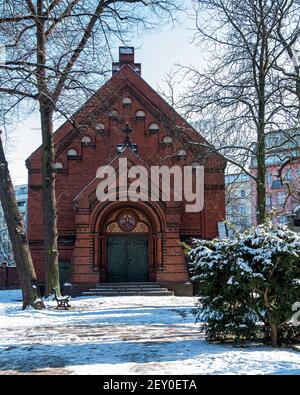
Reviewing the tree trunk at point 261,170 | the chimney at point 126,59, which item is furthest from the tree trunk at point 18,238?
the chimney at point 126,59

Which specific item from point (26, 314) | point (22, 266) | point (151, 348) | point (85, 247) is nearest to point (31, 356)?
point (151, 348)

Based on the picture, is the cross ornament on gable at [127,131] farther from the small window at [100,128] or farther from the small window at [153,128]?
the small window at [153,128]

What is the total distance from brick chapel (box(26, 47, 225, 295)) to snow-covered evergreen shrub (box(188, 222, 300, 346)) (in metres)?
13.3

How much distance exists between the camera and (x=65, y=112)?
16.0 metres

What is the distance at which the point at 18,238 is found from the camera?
15.1 meters

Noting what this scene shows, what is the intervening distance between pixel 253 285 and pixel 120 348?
2.35 m

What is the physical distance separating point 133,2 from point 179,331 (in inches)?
441

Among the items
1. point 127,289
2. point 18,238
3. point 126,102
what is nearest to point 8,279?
point 127,289

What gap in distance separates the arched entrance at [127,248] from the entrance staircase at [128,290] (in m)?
1.37

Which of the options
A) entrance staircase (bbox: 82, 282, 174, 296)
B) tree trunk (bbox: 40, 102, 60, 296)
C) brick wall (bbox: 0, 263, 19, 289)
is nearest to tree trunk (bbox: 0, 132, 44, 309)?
tree trunk (bbox: 40, 102, 60, 296)

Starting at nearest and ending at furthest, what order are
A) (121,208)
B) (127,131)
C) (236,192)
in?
(127,131)
(121,208)
(236,192)

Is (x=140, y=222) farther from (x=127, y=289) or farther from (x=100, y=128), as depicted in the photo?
(x=100, y=128)

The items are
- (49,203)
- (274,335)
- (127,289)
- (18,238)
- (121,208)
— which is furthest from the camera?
(121,208)

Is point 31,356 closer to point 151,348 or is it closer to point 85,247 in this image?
point 151,348
